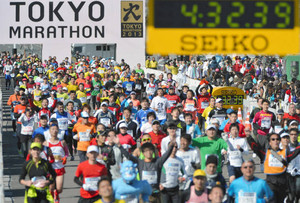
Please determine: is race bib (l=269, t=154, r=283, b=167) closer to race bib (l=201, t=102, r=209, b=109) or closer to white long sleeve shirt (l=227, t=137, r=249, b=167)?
white long sleeve shirt (l=227, t=137, r=249, b=167)

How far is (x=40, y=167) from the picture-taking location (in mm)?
12383

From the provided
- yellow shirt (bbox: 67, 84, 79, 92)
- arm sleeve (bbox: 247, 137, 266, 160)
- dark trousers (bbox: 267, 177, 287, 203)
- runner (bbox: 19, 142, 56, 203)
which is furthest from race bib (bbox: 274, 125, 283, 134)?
yellow shirt (bbox: 67, 84, 79, 92)

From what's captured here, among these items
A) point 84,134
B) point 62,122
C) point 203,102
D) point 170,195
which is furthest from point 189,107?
point 170,195

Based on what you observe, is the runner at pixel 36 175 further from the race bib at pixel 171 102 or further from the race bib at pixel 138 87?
the race bib at pixel 138 87

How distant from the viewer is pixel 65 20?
2048 inches

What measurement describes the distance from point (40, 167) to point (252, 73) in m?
24.2

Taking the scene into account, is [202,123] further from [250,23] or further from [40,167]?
[250,23]

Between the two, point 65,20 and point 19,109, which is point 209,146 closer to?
point 19,109

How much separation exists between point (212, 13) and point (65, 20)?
144 feet

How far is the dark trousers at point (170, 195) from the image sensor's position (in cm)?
1265

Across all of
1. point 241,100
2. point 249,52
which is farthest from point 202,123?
point 249,52

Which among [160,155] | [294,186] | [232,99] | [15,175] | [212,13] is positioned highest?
[212,13]

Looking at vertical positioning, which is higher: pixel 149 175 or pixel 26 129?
pixel 26 129

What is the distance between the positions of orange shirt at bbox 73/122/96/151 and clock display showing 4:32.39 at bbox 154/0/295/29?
26.5 feet
